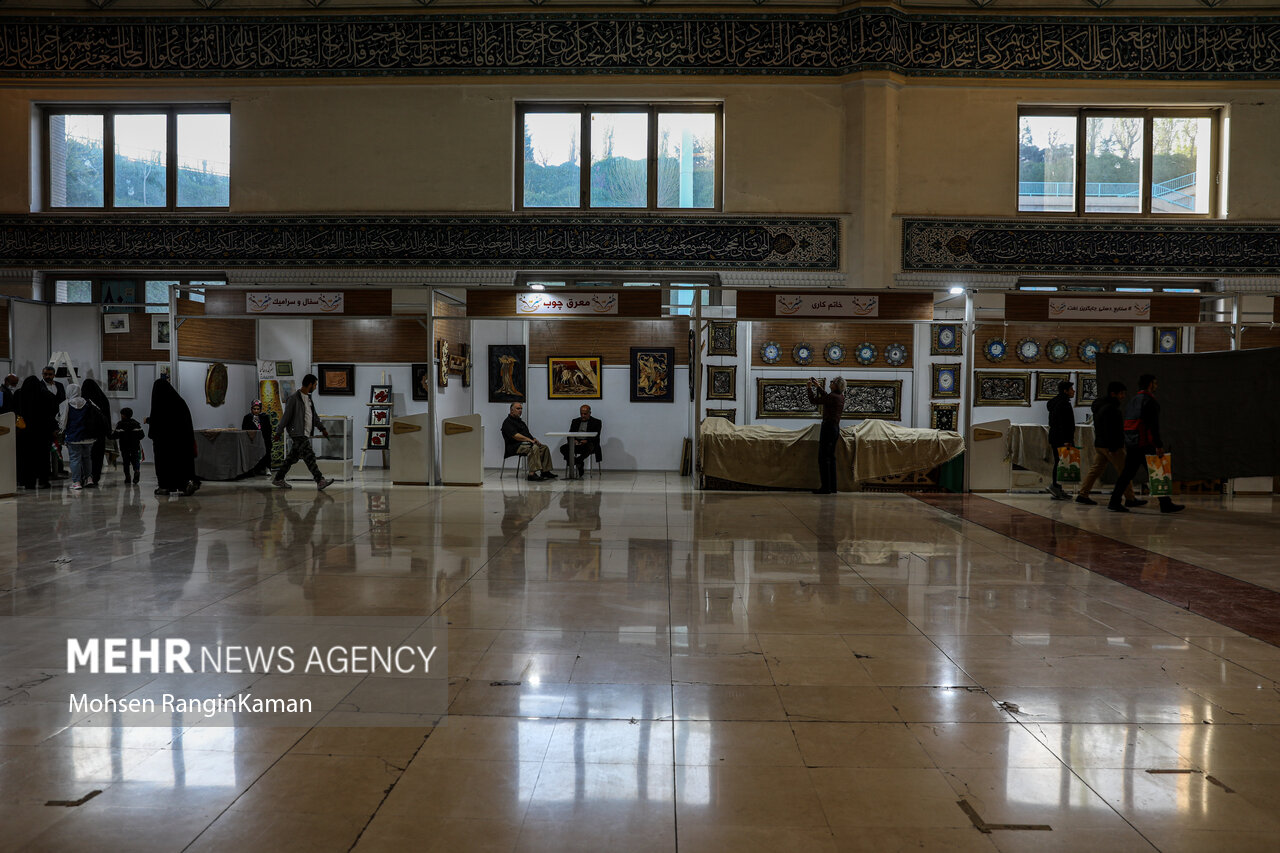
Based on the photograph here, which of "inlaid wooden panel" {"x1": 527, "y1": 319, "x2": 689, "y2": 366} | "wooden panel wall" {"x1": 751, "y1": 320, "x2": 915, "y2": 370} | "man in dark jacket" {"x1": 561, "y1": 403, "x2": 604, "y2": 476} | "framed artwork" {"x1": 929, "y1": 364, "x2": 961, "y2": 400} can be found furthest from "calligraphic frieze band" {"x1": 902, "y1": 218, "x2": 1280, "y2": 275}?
"man in dark jacket" {"x1": 561, "y1": 403, "x2": 604, "y2": 476}

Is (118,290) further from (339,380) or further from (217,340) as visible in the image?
(339,380)

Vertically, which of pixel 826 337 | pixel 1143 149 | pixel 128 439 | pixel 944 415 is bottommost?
pixel 128 439

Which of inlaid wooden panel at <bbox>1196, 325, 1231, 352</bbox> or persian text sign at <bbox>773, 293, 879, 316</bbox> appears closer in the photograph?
persian text sign at <bbox>773, 293, 879, 316</bbox>

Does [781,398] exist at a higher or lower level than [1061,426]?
higher

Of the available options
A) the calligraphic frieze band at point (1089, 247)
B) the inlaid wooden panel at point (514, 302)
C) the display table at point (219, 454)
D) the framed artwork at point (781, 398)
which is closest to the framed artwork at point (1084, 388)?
the calligraphic frieze band at point (1089, 247)

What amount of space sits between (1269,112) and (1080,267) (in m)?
3.53

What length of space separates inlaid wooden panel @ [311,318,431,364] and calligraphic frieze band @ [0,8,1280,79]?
3868 millimetres

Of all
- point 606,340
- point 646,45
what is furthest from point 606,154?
point 606,340

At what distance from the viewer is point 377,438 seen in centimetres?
1497

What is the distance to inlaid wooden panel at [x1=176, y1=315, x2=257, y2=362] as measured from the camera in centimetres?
1436

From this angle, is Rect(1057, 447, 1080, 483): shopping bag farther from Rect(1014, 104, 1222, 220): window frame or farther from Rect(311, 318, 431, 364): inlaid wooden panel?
Rect(311, 318, 431, 364): inlaid wooden panel

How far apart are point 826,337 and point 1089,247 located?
4123 millimetres

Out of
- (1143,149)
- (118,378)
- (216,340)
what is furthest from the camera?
(118,378)

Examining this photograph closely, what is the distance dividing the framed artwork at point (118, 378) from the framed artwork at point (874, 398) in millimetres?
11593
